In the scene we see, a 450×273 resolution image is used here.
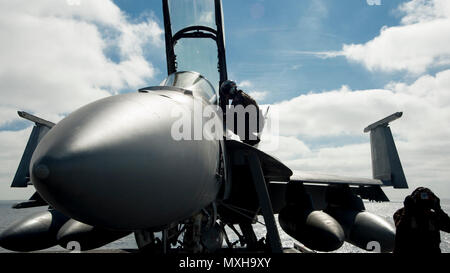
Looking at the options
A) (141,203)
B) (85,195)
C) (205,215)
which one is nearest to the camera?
(85,195)

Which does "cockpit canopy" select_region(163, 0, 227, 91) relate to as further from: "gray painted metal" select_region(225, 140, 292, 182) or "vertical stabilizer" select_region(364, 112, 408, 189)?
"vertical stabilizer" select_region(364, 112, 408, 189)

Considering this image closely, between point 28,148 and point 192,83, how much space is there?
15.0 ft

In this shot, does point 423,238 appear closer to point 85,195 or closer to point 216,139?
point 216,139

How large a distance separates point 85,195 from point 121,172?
0.73 feet

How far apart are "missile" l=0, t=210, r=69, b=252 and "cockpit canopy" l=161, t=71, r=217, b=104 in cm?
280

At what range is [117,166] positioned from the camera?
1.47 metres

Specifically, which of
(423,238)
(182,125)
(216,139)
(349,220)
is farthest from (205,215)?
(349,220)

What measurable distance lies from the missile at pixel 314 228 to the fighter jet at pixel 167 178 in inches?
0.8

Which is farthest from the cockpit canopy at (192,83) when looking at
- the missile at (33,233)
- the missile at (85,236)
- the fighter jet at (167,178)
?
the missile at (33,233)

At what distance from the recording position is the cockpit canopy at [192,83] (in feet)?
12.6

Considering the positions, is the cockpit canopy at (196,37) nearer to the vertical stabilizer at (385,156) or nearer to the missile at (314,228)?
the missile at (314,228)

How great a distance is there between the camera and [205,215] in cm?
320

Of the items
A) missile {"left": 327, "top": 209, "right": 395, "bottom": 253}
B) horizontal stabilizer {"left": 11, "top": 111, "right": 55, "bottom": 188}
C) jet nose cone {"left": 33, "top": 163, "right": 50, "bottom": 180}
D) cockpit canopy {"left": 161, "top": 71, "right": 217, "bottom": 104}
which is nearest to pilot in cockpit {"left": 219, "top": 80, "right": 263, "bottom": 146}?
cockpit canopy {"left": 161, "top": 71, "right": 217, "bottom": 104}

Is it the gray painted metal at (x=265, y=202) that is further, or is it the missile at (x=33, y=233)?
the missile at (x=33, y=233)
